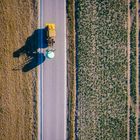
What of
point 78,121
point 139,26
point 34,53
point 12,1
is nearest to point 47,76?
point 34,53

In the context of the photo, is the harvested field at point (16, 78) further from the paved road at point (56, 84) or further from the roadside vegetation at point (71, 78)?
the roadside vegetation at point (71, 78)

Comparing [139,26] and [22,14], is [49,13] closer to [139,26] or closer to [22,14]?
[22,14]

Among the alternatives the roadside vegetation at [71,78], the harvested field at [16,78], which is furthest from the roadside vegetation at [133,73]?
the harvested field at [16,78]

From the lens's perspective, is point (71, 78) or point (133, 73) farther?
point (133, 73)

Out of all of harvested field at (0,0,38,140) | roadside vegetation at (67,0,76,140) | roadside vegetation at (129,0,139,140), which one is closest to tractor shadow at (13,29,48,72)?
harvested field at (0,0,38,140)

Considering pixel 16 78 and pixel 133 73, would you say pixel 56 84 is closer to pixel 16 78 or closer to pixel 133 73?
pixel 16 78

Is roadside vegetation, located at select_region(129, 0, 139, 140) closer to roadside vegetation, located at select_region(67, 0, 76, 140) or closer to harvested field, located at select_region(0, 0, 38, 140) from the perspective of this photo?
roadside vegetation, located at select_region(67, 0, 76, 140)

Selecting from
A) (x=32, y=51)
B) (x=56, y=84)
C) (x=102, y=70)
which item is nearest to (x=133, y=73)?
(x=102, y=70)
